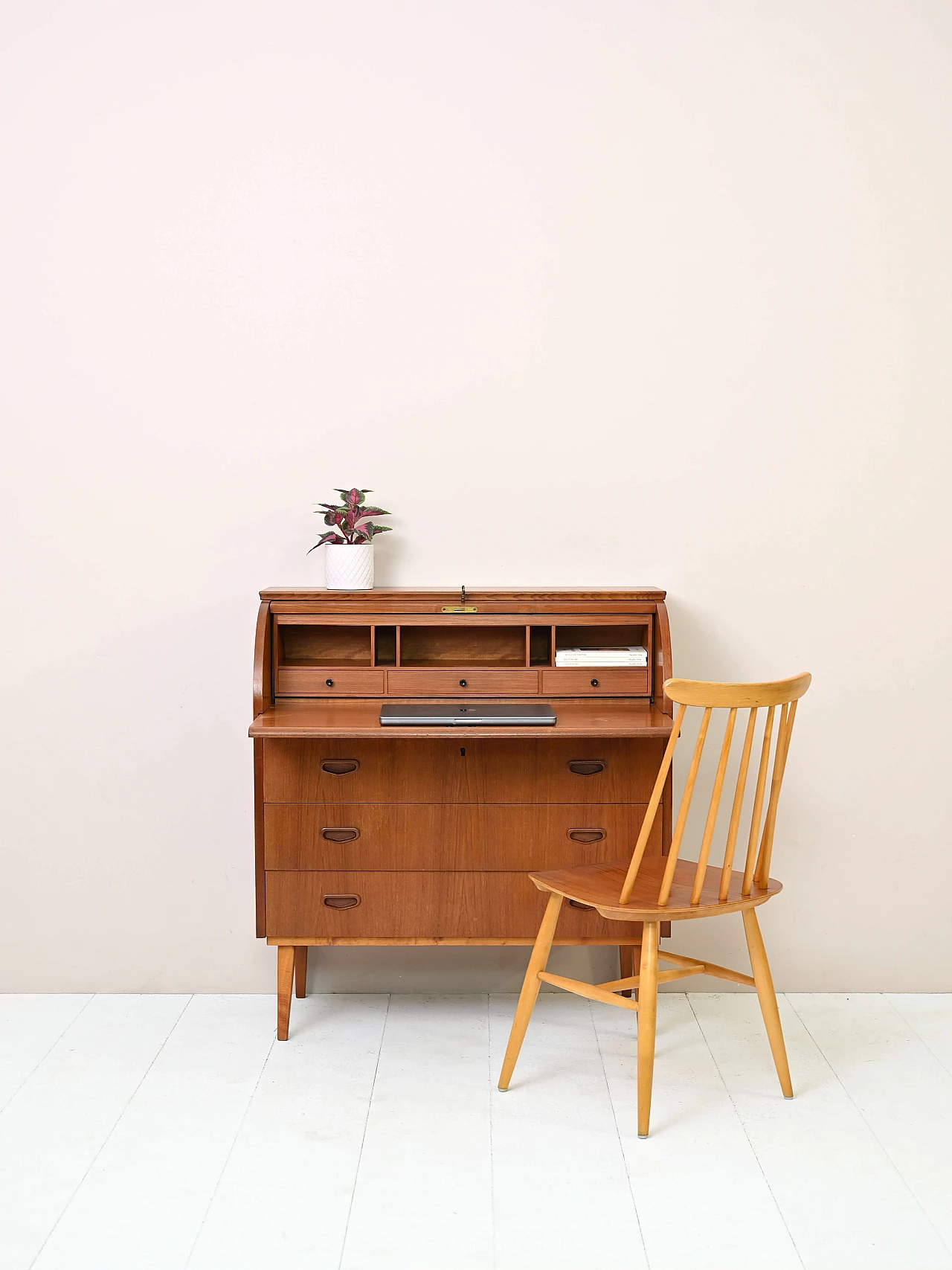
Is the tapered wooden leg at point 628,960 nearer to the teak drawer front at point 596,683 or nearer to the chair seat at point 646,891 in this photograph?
the chair seat at point 646,891

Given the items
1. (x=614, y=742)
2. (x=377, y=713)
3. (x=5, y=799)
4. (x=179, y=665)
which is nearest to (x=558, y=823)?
(x=614, y=742)

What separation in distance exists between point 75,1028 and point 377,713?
3.69 feet

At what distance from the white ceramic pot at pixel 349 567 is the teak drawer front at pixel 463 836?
1.78 ft

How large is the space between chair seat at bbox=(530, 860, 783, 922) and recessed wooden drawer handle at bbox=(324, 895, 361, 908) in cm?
43

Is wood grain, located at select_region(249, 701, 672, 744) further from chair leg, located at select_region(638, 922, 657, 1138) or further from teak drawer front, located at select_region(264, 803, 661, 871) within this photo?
chair leg, located at select_region(638, 922, 657, 1138)

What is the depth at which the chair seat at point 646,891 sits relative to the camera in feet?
7.13

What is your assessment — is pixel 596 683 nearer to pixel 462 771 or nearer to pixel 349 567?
pixel 462 771

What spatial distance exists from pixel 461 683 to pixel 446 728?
0.33 m

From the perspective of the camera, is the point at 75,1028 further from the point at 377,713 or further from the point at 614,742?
the point at 614,742

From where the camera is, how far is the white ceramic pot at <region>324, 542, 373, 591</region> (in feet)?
8.85

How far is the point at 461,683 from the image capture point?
2662 millimetres

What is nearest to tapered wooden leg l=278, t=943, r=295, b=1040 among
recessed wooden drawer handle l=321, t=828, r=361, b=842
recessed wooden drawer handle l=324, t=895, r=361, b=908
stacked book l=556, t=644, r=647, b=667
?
recessed wooden drawer handle l=324, t=895, r=361, b=908

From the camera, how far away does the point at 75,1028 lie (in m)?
2.70

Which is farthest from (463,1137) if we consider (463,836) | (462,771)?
(462,771)
